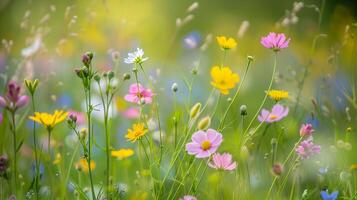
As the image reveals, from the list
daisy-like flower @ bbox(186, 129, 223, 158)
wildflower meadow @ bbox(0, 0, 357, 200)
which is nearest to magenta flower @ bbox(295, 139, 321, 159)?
wildflower meadow @ bbox(0, 0, 357, 200)

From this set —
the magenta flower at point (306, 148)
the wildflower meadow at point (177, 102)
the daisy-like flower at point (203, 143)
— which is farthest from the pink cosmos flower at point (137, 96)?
the magenta flower at point (306, 148)

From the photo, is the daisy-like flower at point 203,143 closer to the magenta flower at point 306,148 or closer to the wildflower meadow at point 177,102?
the wildflower meadow at point 177,102

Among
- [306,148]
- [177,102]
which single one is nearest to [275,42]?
[306,148]

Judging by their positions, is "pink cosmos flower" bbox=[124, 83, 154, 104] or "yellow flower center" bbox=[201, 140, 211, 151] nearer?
"yellow flower center" bbox=[201, 140, 211, 151]

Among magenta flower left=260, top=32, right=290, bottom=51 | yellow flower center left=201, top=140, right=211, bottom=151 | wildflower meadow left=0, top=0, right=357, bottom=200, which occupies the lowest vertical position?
wildflower meadow left=0, top=0, right=357, bottom=200

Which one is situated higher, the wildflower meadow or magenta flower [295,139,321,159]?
magenta flower [295,139,321,159]

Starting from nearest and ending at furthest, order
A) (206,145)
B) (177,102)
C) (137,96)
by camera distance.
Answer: (206,145), (137,96), (177,102)

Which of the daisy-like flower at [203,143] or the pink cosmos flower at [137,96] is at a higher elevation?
the pink cosmos flower at [137,96]

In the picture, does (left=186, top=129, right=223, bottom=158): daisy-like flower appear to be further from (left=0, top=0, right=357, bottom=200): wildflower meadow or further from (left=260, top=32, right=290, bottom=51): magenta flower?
(left=260, top=32, right=290, bottom=51): magenta flower

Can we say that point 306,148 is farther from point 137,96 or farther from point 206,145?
point 137,96
